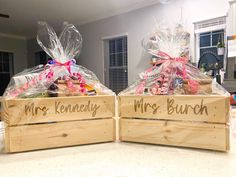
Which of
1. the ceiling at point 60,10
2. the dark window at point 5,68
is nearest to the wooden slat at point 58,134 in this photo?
the ceiling at point 60,10

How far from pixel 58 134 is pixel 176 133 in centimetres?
34

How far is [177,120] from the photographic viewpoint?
562mm

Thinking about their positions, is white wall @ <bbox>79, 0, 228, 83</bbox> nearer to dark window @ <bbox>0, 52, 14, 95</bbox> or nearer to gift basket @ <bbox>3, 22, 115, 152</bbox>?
gift basket @ <bbox>3, 22, 115, 152</bbox>

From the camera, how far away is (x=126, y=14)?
412 centimetres

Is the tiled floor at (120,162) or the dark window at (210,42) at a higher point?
the dark window at (210,42)

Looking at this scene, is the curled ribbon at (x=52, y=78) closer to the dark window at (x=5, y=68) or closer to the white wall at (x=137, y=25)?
the white wall at (x=137, y=25)

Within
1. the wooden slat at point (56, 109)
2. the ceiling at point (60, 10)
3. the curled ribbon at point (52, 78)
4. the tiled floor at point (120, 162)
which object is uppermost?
the ceiling at point (60, 10)

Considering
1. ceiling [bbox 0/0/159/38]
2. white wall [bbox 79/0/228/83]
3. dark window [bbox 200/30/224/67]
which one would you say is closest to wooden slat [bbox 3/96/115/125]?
white wall [bbox 79/0/228/83]

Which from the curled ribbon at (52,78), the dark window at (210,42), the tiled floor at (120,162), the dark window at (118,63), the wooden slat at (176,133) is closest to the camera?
the tiled floor at (120,162)

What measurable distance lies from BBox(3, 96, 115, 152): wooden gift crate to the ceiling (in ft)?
11.5

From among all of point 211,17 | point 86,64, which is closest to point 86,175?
point 211,17

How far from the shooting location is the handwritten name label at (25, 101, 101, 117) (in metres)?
0.56

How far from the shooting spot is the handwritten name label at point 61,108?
22.2 inches

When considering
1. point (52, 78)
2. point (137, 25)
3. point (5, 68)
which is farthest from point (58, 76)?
point (5, 68)
